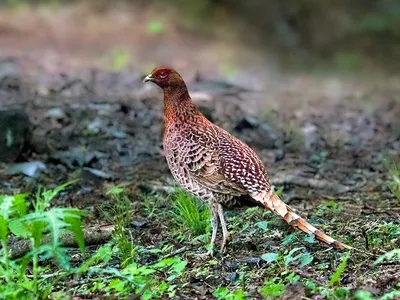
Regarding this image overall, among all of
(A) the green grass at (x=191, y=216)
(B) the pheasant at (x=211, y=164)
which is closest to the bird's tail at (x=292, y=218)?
(B) the pheasant at (x=211, y=164)

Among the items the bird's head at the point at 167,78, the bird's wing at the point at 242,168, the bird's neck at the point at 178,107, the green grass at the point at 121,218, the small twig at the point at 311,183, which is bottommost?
the small twig at the point at 311,183

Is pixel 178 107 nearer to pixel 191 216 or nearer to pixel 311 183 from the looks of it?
pixel 191 216

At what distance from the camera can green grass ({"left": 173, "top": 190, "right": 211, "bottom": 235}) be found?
561 cm

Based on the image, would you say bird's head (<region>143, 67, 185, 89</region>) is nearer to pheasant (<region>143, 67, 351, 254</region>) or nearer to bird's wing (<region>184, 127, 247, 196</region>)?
pheasant (<region>143, 67, 351, 254</region>)

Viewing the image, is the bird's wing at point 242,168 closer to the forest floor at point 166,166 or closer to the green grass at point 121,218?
the forest floor at point 166,166

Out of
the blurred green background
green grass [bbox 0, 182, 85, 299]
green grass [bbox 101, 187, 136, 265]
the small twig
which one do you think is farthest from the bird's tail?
the blurred green background

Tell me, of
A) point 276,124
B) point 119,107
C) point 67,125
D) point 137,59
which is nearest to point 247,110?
point 276,124

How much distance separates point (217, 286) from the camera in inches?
179

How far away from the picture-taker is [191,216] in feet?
18.4

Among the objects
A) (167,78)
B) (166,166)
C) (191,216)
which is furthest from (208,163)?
(166,166)

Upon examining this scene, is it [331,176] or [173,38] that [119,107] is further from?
[173,38]

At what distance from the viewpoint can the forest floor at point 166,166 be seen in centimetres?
462

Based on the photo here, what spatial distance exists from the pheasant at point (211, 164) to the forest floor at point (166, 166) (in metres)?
0.27

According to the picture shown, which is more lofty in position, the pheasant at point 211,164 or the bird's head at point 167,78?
the bird's head at point 167,78
